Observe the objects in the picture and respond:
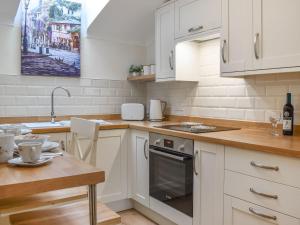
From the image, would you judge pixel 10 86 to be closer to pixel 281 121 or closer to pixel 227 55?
pixel 227 55

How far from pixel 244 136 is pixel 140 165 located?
1.15 metres

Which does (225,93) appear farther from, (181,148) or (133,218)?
(133,218)

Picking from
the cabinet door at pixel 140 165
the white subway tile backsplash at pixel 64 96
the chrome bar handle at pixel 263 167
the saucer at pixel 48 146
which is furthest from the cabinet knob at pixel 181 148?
the white subway tile backsplash at pixel 64 96

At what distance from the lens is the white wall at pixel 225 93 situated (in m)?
2.16

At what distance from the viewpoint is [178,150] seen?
7.27 ft

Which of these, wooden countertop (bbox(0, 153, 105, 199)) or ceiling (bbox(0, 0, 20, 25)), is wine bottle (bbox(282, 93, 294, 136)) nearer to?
wooden countertop (bbox(0, 153, 105, 199))

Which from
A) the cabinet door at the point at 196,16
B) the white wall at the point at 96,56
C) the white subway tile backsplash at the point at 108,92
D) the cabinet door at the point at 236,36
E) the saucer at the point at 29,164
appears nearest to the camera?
the saucer at the point at 29,164

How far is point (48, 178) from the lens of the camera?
→ 3.14 feet

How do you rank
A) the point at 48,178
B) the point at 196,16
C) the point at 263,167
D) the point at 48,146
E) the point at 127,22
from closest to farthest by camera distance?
the point at 48,178 → the point at 48,146 → the point at 263,167 → the point at 196,16 → the point at 127,22

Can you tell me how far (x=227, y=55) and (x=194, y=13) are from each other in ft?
1.81

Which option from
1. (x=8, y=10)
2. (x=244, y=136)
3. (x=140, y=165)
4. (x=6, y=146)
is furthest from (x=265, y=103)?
(x=8, y=10)

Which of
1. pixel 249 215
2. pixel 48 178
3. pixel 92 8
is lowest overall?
pixel 249 215

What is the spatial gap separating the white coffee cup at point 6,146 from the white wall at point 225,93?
1815mm

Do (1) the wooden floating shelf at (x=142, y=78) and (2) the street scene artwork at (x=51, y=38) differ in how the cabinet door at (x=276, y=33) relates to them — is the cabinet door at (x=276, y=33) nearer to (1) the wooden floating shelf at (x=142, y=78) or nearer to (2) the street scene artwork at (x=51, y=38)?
(1) the wooden floating shelf at (x=142, y=78)
